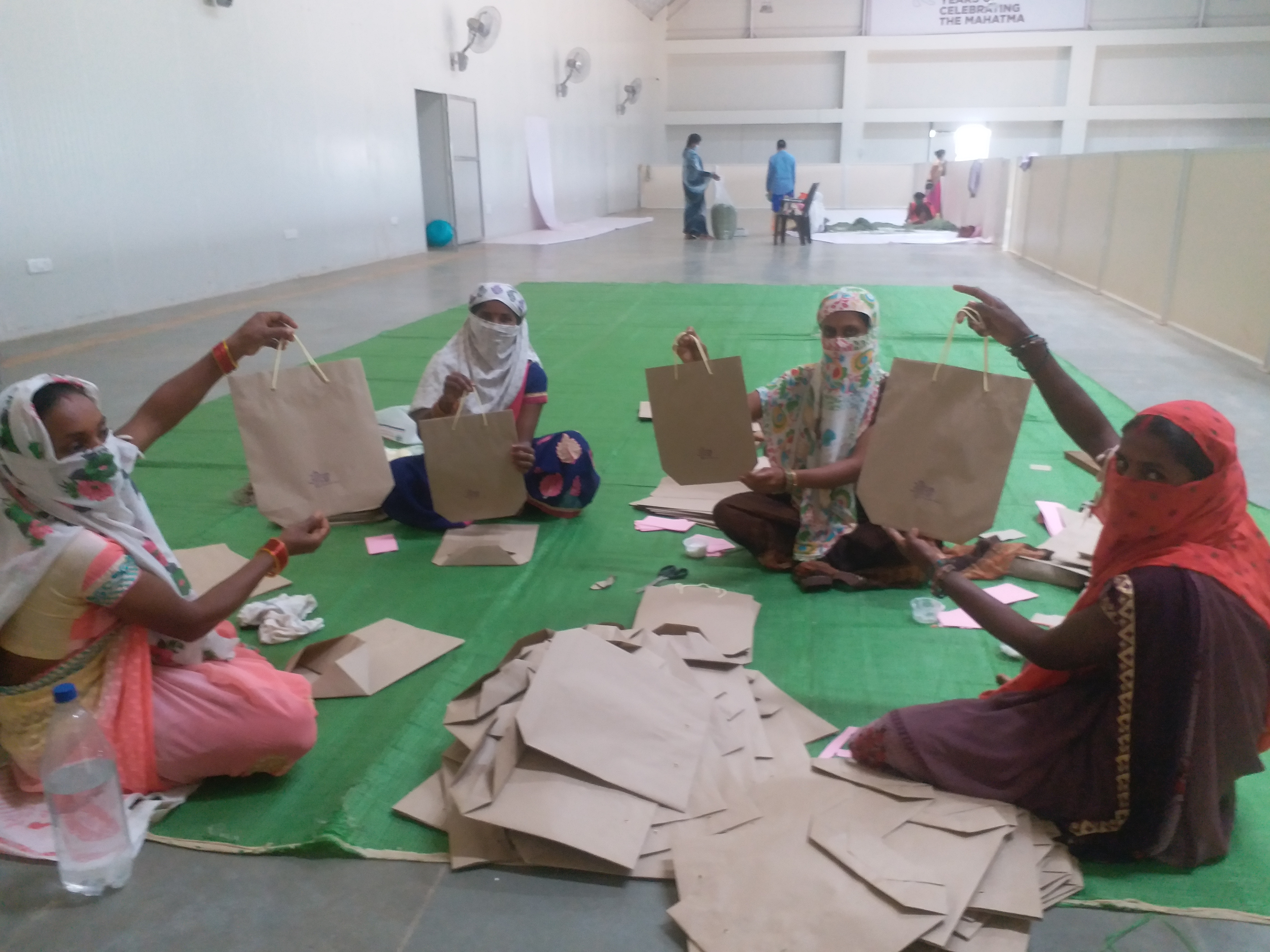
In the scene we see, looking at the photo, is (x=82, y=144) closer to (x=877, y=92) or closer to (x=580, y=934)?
(x=580, y=934)

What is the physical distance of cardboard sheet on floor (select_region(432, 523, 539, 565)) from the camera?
9.29 ft

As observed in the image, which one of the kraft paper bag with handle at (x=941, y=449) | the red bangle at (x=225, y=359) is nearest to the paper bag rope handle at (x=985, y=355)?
the kraft paper bag with handle at (x=941, y=449)

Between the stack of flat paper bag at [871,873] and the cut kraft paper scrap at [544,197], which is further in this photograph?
the cut kraft paper scrap at [544,197]

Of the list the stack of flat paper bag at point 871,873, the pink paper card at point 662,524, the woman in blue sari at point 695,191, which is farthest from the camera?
the woman in blue sari at point 695,191

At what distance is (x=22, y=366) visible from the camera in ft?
16.4

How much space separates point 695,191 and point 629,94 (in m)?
6.91

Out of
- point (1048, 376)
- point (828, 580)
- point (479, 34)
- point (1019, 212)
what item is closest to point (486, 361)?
point (828, 580)

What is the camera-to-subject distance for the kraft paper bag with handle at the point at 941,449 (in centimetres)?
194

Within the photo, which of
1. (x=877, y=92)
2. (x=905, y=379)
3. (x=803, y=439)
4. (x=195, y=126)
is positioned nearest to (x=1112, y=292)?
(x=803, y=439)

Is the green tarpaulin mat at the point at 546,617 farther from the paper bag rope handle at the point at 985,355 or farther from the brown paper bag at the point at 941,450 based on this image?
the paper bag rope handle at the point at 985,355

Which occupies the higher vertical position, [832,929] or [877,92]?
[877,92]

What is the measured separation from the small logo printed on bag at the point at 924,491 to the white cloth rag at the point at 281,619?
154cm

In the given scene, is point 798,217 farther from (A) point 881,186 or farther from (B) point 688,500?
(B) point 688,500

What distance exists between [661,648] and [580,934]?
73cm
